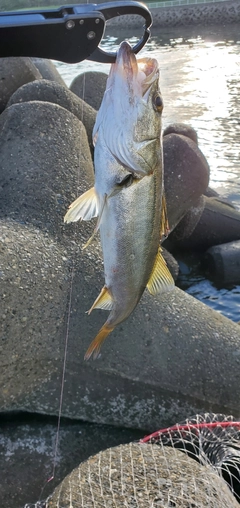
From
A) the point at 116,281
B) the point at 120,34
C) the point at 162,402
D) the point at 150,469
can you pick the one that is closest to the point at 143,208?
the point at 116,281

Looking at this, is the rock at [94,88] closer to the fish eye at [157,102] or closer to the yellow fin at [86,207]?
the yellow fin at [86,207]

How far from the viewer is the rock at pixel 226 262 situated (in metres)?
7.56

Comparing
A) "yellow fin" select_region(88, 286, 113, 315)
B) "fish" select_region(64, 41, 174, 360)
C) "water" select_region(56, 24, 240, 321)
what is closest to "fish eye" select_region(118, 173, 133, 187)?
"fish" select_region(64, 41, 174, 360)

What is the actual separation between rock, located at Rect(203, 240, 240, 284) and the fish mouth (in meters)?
5.39

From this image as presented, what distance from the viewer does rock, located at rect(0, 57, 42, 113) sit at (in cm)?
721

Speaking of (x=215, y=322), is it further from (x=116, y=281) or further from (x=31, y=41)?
(x=31, y=41)

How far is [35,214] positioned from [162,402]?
181 cm

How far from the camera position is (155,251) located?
2676mm

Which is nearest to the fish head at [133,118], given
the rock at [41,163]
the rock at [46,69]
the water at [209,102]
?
the rock at [41,163]

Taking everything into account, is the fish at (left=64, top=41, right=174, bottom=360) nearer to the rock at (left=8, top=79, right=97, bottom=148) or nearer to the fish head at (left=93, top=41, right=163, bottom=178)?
the fish head at (left=93, top=41, right=163, bottom=178)

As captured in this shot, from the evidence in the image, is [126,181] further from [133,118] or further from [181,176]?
[181,176]

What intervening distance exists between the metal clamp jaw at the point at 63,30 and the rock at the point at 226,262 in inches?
210

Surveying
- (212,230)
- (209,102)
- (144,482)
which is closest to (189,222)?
(212,230)

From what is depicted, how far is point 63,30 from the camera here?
241 cm
